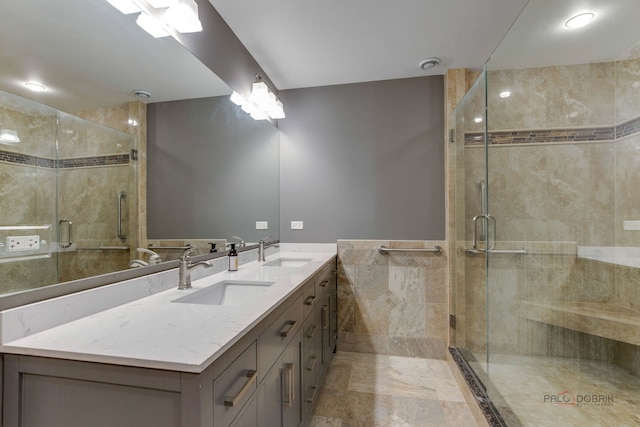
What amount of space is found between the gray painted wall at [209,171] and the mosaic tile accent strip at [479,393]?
1.90m

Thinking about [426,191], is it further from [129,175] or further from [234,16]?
[129,175]

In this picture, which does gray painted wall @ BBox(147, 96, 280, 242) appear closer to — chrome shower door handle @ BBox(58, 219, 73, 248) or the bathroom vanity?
chrome shower door handle @ BBox(58, 219, 73, 248)

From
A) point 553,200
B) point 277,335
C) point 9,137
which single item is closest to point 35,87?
point 9,137

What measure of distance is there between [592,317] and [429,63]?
7.35 feet

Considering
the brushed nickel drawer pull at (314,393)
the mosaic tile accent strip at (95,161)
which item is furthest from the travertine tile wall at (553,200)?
the mosaic tile accent strip at (95,161)

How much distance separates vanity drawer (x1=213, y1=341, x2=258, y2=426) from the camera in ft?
2.40

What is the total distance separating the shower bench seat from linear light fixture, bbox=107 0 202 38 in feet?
9.30

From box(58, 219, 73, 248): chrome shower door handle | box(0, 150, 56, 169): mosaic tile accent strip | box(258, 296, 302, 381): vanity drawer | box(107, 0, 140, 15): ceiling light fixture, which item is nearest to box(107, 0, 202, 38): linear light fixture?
box(107, 0, 140, 15): ceiling light fixture

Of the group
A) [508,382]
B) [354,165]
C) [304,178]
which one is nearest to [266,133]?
[304,178]

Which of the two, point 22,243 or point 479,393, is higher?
point 22,243

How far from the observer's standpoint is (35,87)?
0.86 m

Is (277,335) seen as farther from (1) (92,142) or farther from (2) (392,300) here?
(2) (392,300)

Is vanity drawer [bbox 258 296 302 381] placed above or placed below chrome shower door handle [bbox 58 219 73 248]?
below

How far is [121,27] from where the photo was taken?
1162 mm
